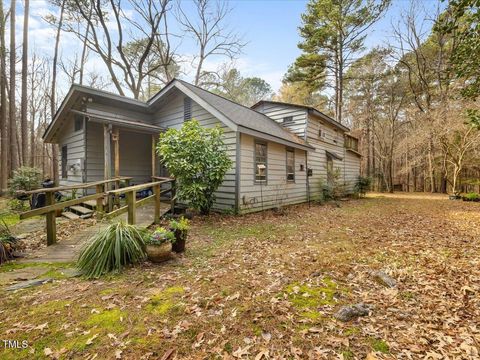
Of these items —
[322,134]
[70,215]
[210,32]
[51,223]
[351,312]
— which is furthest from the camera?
[210,32]

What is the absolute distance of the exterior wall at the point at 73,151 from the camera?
904 cm

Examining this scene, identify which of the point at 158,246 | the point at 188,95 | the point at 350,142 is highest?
the point at 188,95

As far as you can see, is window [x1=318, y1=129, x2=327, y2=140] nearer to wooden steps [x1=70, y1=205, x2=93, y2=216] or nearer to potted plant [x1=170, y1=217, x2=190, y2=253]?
potted plant [x1=170, y1=217, x2=190, y2=253]

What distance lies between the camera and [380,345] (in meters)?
2.17

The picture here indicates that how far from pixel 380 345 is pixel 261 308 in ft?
3.97

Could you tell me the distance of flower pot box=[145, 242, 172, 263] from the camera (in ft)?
12.7

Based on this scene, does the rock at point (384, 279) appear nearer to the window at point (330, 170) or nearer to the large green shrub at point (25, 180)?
the window at point (330, 170)

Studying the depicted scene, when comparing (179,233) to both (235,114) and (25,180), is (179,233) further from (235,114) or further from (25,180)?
(25,180)

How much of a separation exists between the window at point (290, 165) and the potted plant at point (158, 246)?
26.0 ft

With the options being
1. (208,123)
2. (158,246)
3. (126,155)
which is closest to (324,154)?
(208,123)

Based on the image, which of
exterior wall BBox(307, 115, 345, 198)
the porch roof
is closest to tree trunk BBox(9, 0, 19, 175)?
the porch roof

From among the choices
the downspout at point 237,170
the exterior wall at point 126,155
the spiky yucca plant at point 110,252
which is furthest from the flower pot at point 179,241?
the exterior wall at point 126,155

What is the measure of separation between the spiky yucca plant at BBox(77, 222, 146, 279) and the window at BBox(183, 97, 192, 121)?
6533 millimetres

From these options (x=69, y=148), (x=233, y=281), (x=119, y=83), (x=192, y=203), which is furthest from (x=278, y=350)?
(x=119, y=83)
